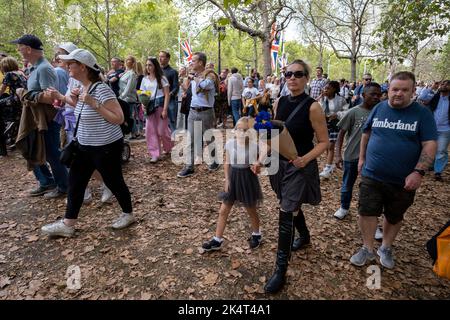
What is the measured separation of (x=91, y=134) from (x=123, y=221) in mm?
1270

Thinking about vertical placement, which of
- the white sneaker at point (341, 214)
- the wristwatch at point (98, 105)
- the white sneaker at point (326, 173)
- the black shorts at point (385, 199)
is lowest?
the white sneaker at point (341, 214)

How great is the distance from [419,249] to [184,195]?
137 inches

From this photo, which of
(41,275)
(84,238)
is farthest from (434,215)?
(41,275)

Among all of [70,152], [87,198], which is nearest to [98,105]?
[70,152]

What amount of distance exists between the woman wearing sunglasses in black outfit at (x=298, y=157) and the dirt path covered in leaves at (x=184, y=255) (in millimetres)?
495

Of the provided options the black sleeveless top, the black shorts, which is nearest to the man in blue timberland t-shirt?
the black shorts

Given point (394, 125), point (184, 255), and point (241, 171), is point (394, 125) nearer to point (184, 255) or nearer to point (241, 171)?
point (241, 171)

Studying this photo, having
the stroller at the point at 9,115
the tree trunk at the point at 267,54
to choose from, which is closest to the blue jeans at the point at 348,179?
the stroller at the point at 9,115

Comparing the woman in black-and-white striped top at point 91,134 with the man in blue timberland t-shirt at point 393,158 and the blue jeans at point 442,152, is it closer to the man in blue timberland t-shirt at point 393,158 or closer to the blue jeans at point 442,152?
the man in blue timberland t-shirt at point 393,158

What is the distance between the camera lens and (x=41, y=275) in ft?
10.1

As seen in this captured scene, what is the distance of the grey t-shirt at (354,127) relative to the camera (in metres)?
3.94

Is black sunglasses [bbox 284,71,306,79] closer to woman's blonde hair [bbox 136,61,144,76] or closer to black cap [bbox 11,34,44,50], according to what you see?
black cap [bbox 11,34,44,50]

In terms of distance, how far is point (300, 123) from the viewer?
2680 mm
